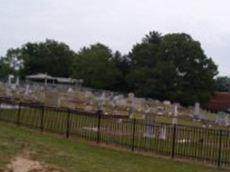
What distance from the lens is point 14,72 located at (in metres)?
112

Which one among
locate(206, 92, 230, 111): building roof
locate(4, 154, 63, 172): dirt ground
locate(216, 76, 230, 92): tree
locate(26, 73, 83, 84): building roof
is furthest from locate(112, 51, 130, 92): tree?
locate(4, 154, 63, 172): dirt ground

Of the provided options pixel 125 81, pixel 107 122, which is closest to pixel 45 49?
pixel 125 81

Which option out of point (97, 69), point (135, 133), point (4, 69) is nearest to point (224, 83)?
point (97, 69)

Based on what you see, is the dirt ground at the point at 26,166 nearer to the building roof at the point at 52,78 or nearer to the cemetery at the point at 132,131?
the cemetery at the point at 132,131

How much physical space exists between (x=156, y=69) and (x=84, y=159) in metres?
63.5

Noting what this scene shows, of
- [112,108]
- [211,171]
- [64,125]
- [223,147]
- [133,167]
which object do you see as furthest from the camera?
[112,108]

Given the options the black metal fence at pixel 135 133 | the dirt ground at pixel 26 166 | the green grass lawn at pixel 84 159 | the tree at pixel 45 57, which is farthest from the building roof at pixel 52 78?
the dirt ground at pixel 26 166

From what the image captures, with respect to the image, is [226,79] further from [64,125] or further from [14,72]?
[64,125]

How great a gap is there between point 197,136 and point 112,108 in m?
23.0

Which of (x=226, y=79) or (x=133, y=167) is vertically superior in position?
(x=226, y=79)

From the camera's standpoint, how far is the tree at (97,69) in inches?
3460

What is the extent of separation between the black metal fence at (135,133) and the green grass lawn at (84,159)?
1.22 m

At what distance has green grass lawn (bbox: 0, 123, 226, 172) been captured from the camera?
1388 centimetres

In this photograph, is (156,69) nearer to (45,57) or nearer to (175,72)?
(175,72)
